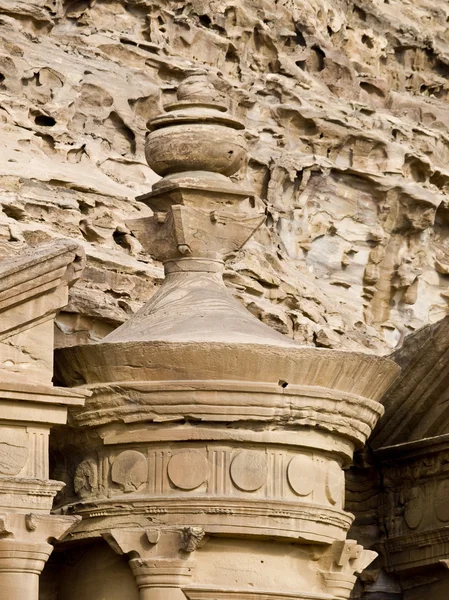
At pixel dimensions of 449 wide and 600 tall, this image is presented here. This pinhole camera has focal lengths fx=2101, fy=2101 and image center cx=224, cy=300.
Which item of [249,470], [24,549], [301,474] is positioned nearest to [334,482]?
[301,474]

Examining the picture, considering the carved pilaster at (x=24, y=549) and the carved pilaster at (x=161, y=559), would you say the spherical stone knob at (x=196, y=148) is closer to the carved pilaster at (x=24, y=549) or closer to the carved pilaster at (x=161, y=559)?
the carved pilaster at (x=161, y=559)

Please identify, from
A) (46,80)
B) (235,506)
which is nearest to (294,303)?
(46,80)

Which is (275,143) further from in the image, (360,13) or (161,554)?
(161,554)

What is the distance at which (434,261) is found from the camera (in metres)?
22.9

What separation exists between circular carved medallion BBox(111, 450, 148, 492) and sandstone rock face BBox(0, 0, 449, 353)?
2.21 m

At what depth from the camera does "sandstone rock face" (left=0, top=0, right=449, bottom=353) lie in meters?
17.5

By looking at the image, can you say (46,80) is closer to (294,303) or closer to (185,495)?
(294,303)

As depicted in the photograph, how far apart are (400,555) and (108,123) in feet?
17.1

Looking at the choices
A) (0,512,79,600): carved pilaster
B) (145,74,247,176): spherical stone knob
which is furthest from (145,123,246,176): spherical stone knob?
(0,512,79,600): carved pilaster

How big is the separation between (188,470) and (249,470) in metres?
0.40

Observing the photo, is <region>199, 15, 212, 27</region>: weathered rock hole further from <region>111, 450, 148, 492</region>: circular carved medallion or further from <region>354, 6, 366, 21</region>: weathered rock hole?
<region>111, 450, 148, 492</region>: circular carved medallion

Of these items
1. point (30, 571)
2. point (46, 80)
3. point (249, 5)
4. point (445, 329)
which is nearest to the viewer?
point (30, 571)

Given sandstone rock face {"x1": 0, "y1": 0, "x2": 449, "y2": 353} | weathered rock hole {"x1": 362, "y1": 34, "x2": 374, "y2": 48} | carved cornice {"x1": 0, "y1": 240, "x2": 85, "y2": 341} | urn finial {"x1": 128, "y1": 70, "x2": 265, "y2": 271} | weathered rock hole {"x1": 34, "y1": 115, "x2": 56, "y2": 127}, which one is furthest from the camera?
weathered rock hole {"x1": 362, "y1": 34, "x2": 374, "y2": 48}

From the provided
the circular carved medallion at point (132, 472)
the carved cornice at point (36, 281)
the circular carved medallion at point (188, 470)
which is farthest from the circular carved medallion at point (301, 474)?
the carved cornice at point (36, 281)
